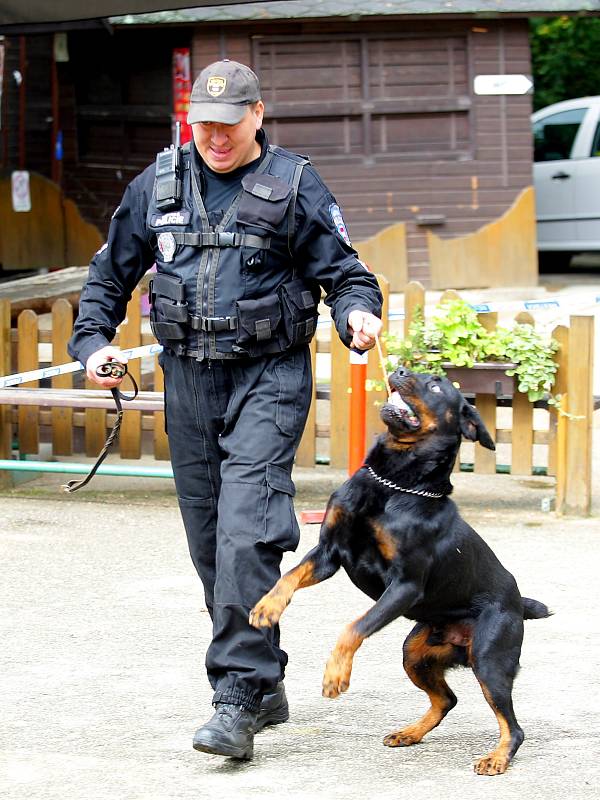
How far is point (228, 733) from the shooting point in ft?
12.5

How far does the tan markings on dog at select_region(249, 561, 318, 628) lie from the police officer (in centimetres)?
15

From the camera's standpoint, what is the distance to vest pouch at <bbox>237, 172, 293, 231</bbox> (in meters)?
3.92

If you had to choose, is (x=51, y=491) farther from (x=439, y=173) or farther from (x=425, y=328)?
(x=439, y=173)

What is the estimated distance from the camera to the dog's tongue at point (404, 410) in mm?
3826

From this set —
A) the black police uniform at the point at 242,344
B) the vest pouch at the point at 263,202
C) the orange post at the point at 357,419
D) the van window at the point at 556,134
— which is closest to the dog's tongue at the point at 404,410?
the black police uniform at the point at 242,344

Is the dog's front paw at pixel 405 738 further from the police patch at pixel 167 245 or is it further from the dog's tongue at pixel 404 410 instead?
the police patch at pixel 167 245

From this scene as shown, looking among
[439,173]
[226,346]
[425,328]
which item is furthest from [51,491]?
[439,173]

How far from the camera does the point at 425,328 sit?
691 centimetres

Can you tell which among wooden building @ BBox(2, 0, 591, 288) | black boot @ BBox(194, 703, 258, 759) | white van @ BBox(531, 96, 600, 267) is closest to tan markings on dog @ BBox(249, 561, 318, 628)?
black boot @ BBox(194, 703, 258, 759)

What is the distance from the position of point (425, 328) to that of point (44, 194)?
8.91 metres

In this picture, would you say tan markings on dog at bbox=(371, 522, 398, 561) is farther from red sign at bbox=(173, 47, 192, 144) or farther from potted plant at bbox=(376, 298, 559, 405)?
red sign at bbox=(173, 47, 192, 144)

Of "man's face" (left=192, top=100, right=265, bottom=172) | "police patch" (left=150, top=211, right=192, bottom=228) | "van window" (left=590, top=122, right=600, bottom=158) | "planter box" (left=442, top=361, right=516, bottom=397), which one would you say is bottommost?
"planter box" (left=442, top=361, right=516, bottom=397)

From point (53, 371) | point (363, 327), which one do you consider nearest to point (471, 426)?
point (363, 327)

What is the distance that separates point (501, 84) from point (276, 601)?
10143mm
